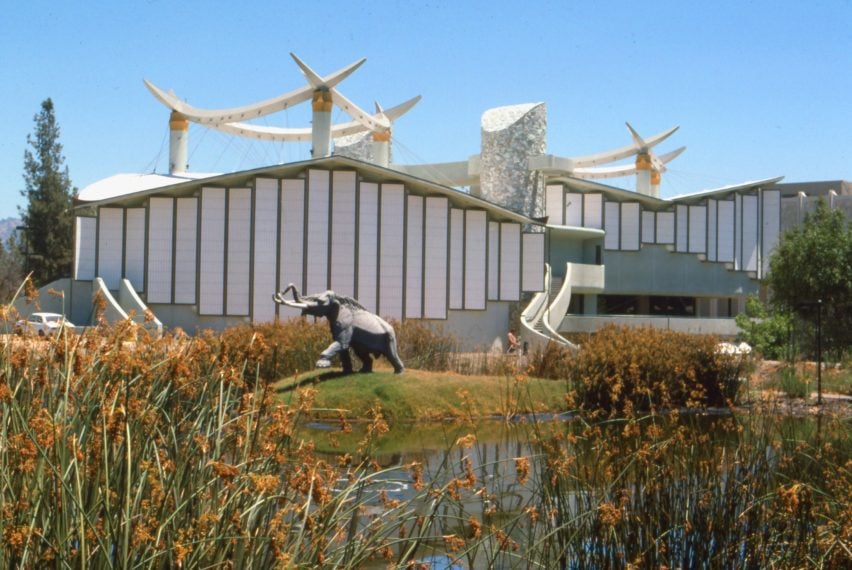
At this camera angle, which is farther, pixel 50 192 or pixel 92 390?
pixel 50 192

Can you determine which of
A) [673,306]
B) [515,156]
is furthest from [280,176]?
[673,306]

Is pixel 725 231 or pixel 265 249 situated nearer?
pixel 265 249

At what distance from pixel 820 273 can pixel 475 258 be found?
12503 millimetres

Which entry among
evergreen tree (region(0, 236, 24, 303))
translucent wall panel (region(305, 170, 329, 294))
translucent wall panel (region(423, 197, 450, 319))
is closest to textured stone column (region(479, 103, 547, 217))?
translucent wall panel (region(423, 197, 450, 319))

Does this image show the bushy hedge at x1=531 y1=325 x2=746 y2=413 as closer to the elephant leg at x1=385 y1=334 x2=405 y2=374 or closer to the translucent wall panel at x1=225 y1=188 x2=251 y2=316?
the elephant leg at x1=385 y1=334 x2=405 y2=374

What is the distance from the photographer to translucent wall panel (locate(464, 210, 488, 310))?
1612 inches

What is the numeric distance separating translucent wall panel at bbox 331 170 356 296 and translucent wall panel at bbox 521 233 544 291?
7828 mm

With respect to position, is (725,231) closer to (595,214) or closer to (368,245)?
(595,214)

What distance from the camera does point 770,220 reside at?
56.8 meters

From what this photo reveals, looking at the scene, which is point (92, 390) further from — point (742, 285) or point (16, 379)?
point (742, 285)

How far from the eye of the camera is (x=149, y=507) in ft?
13.7

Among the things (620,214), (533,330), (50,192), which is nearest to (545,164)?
(620,214)

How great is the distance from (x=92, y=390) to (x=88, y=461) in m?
0.83

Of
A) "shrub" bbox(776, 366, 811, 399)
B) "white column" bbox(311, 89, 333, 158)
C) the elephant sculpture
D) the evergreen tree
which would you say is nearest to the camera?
the elephant sculpture
